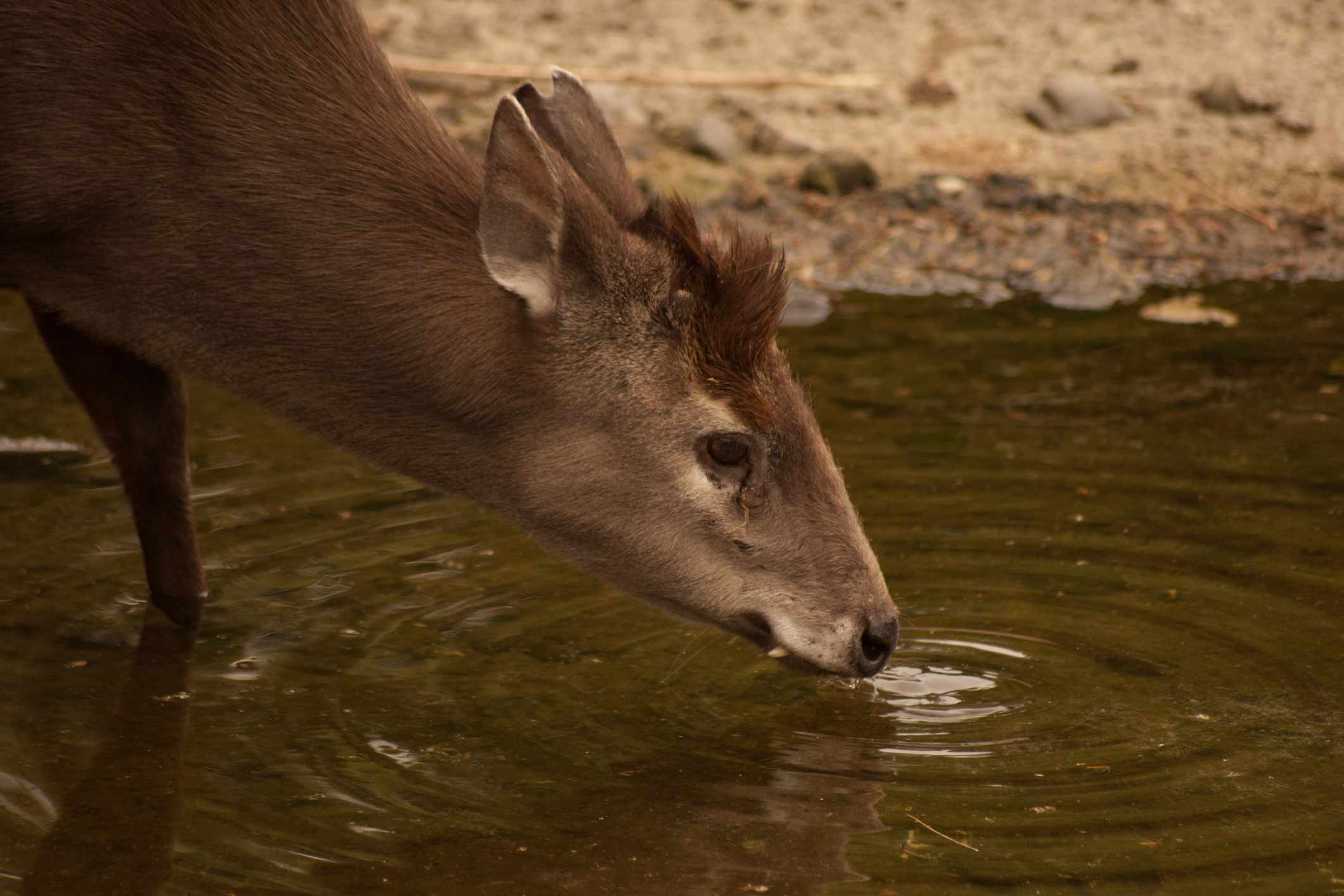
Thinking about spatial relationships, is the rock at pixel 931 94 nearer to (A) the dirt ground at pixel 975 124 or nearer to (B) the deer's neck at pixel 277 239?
(A) the dirt ground at pixel 975 124

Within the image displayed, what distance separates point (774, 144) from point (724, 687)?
6693mm

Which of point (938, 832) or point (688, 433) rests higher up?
point (688, 433)

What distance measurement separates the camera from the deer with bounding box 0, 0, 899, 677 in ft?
17.3

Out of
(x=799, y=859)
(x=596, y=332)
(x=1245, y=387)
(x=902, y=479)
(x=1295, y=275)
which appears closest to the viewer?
(x=799, y=859)

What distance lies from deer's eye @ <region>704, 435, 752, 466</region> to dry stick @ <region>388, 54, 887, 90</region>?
7.44 meters

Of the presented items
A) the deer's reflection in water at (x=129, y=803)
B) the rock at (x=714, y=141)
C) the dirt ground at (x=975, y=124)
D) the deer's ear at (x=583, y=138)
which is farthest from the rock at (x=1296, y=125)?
the deer's reflection in water at (x=129, y=803)

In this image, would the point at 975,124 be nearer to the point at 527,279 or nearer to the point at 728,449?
the point at 728,449

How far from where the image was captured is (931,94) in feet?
40.8

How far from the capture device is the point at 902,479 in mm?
7523

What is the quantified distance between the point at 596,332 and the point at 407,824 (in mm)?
1432

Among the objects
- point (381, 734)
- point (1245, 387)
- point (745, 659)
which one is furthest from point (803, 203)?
point (381, 734)

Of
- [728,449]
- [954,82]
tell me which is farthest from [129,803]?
[954,82]

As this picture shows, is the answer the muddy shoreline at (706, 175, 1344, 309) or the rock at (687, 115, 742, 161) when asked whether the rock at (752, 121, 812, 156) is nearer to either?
the rock at (687, 115, 742, 161)

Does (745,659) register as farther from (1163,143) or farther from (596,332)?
(1163,143)
